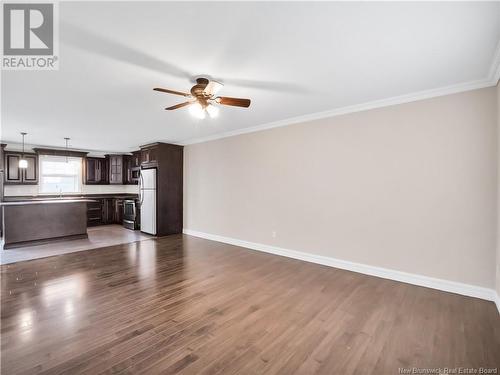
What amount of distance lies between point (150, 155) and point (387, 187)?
5666mm

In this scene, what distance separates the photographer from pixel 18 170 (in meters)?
6.75

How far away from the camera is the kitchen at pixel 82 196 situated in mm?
5195

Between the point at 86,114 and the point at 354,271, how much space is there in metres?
5.16

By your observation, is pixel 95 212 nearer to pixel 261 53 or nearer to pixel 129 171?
pixel 129 171

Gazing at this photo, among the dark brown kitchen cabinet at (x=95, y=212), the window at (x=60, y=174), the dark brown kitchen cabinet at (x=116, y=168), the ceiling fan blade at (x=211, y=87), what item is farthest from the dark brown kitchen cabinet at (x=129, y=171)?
the ceiling fan blade at (x=211, y=87)

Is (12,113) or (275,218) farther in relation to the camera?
(275,218)

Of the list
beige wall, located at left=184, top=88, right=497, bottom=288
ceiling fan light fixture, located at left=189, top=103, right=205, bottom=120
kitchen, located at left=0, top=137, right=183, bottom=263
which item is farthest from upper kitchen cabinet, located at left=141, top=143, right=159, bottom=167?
ceiling fan light fixture, located at left=189, top=103, right=205, bottom=120

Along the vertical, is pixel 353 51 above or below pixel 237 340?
above

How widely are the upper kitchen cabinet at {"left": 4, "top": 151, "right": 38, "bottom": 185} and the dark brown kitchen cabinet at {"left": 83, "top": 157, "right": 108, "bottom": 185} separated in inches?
50.0

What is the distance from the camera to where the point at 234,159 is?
544 centimetres

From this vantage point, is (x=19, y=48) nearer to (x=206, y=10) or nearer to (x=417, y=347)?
(x=206, y=10)

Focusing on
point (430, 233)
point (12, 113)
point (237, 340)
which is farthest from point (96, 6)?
point (430, 233)

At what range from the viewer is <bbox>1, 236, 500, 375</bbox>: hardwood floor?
181cm

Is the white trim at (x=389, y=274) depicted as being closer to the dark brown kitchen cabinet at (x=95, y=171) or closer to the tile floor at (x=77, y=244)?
the tile floor at (x=77, y=244)
